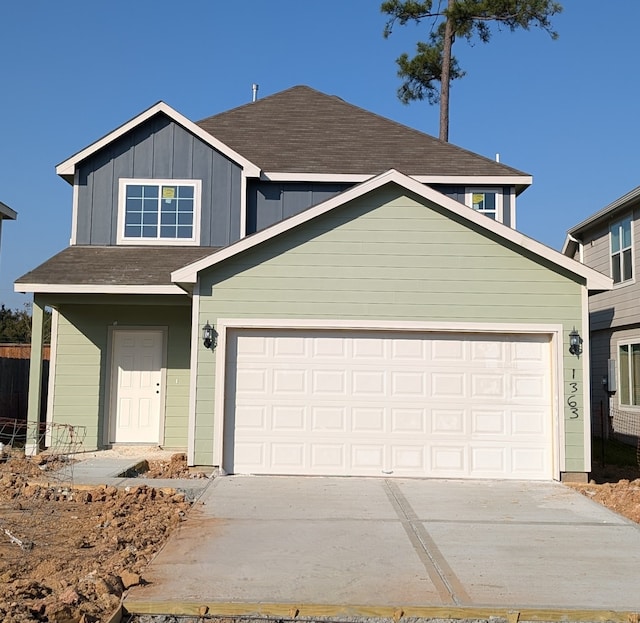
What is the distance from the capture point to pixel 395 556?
20.5 feet

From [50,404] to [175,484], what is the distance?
480 centimetres

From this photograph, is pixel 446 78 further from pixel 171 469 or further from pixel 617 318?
pixel 171 469

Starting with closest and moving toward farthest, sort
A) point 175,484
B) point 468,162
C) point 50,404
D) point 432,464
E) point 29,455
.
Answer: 1. point 175,484
2. point 432,464
3. point 29,455
4. point 50,404
5. point 468,162

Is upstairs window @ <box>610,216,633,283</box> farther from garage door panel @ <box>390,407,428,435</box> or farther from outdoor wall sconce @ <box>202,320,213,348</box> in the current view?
outdoor wall sconce @ <box>202,320,213,348</box>

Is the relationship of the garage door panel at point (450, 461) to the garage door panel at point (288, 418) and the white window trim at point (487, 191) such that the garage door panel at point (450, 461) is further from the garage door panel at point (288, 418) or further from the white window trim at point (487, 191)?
the white window trim at point (487, 191)

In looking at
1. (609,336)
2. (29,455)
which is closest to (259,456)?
(29,455)

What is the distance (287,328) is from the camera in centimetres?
1040

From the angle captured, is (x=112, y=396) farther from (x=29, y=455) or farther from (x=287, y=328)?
(x=287, y=328)

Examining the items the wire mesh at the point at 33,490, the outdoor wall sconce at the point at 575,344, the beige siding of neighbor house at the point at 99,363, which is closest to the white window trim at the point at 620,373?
the outdoor wall sconce at the point at 575,344

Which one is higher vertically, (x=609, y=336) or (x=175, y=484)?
(x=609, y=336)

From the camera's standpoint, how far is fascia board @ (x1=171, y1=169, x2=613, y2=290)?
10172 millimetres

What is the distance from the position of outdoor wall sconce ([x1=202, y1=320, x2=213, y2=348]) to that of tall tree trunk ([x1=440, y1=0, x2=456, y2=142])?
52.3 feet

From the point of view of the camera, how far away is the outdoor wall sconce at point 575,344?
1015 cm

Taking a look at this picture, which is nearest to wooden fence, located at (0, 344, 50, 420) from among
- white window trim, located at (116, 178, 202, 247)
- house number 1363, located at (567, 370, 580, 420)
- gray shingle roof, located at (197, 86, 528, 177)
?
white window trim, located at (116, 178, 202, 247)
